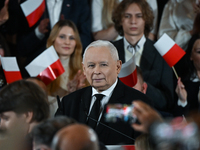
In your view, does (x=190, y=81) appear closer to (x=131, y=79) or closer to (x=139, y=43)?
(x=139, y=43)

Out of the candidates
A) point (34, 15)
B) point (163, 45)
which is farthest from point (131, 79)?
point (34, 15)

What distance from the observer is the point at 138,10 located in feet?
12.3

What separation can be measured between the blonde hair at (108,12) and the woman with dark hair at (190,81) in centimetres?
96

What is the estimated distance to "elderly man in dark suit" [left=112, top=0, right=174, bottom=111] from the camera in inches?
139

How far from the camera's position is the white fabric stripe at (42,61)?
11.9 ft

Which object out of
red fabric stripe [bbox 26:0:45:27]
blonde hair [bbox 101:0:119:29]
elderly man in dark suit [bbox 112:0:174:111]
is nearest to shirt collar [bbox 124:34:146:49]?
elderly man in dark suit [bbox 112:0:174:111]

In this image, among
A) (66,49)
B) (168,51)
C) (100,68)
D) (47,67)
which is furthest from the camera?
(66,49)

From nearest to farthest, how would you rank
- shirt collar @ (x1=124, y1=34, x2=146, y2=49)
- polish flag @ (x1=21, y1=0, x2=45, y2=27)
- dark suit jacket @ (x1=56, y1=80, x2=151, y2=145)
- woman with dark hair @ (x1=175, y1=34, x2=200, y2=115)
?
dark suit jacket @ (x1=56, y1=80, x2=151, y2=145)
woman with dark hair @ (x1=175, y1=34, x2=200, y2=115)
shirt collar @ (x1=124, y1=34, x2=146, y2=49)
polish flag @ (x1=21, y1=0, x2=45, y2=27)

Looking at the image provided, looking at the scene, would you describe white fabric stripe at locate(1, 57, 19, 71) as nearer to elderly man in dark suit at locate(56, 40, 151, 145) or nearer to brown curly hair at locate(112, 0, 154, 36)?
brown curly hair at locate(112, 0, 154, 36)

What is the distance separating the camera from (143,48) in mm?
3674

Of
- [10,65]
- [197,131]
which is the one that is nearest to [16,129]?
[197,131]

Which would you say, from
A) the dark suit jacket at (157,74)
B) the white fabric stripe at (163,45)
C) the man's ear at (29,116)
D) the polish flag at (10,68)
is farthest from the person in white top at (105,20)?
the man's ear at (29,116)

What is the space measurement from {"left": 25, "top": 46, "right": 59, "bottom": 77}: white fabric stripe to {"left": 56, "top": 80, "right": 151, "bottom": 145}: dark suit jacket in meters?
1.37

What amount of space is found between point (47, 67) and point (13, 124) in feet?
6.57
